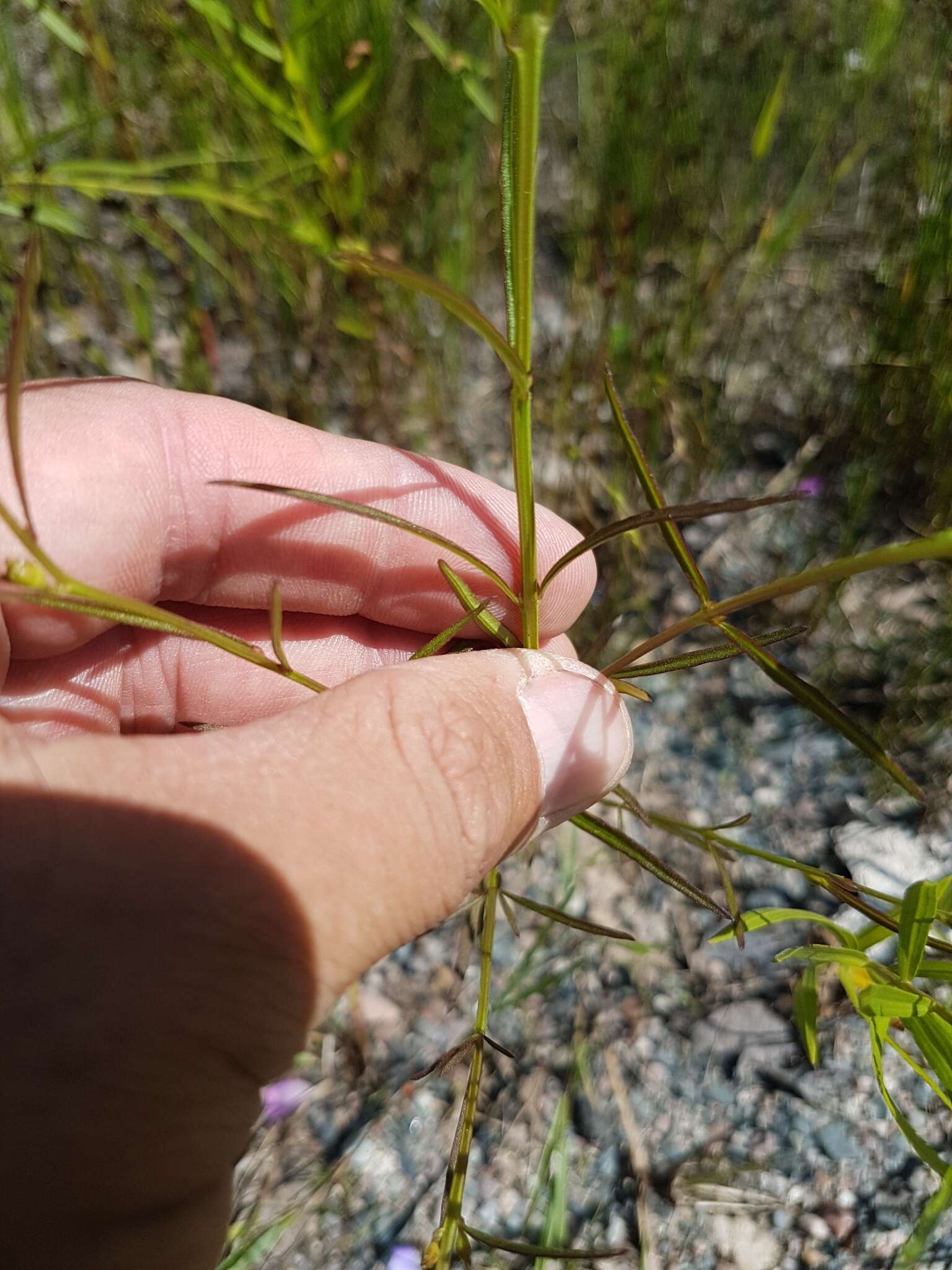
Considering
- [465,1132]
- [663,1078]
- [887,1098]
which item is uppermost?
[887,1098]

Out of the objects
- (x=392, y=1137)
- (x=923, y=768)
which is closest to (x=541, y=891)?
(x=392, y=1137)

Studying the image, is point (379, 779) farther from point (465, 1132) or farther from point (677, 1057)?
point (677, 1057)

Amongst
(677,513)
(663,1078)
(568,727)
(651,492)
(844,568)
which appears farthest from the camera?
(663,1078)

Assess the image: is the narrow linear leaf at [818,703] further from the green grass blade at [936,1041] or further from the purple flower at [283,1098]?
the purple flower at [283,1098]

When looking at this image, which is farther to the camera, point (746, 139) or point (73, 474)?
point (746, 139)

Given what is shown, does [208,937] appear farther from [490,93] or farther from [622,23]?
[622,23]

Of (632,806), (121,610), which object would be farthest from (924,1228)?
(121,610)
